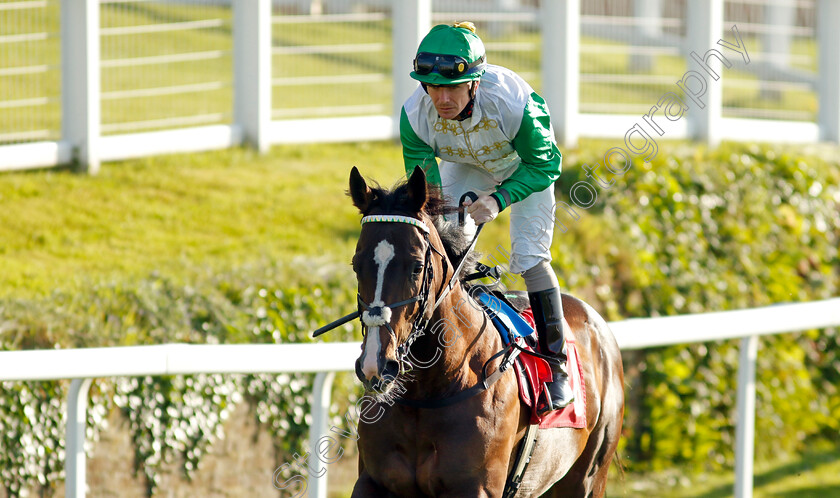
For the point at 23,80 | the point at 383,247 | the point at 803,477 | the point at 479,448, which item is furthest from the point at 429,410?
the point at 23,80

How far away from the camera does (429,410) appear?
116 inches

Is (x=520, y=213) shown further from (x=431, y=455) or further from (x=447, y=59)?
(x=431, y=455)

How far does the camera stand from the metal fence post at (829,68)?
29.7 ft

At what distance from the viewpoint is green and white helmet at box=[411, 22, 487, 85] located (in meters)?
2.95

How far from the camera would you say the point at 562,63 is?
7.74m

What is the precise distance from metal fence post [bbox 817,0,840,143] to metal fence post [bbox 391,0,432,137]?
3.90 meters

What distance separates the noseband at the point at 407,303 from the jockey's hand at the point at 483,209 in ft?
0.67

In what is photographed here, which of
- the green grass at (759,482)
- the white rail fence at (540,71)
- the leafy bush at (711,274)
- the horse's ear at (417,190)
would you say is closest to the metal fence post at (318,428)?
the horse's ear at (417,190)

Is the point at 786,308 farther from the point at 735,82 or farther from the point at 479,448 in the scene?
the point at 735,82

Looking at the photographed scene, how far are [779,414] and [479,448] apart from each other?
4.11 metres

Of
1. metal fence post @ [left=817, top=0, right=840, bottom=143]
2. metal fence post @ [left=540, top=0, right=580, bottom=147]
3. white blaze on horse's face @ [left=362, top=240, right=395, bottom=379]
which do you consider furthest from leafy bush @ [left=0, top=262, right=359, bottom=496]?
metal fence post @ [left=817, top=0, right=840, bottom=143]

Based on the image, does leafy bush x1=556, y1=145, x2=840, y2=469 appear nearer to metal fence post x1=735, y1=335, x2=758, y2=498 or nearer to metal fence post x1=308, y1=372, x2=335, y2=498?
metal fence post x1=735, y1=335, x2=758, y2=498

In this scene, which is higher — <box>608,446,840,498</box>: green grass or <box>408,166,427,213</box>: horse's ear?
<box>408,166,427,213</box>: horse's ear

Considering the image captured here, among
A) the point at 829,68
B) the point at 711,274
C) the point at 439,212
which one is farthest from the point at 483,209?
the point at 829,68
